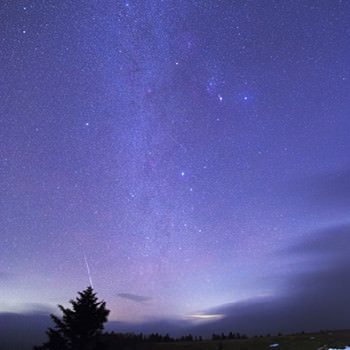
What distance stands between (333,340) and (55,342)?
24173mm

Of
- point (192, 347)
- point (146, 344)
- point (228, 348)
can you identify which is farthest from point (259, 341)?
point (146, 344)

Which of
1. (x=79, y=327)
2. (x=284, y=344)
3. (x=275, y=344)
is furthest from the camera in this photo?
(x=275, y=344)

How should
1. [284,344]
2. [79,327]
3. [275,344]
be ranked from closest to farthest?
[79,327] → [284,344] → [275,344]

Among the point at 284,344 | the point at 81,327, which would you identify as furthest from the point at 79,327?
the point at 284,344

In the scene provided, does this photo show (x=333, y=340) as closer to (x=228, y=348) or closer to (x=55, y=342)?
(x=228, y=348)

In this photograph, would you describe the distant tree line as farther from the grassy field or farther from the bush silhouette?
the grassy field

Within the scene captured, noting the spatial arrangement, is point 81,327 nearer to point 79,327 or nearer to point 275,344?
point 79,327

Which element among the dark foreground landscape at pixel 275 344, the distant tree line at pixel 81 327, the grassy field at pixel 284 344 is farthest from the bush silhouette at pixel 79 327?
the grassy field at pixel 284 344

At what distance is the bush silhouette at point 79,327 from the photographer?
14.8 meters

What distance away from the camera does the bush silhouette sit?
1480 cm

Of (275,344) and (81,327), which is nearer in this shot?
(81,327)

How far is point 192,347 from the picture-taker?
32594mm

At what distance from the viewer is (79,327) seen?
15.1 m

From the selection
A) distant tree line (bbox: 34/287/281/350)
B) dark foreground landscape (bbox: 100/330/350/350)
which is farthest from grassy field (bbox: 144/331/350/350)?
distant tree line (bbox: 34/287/281/350)
